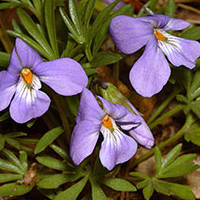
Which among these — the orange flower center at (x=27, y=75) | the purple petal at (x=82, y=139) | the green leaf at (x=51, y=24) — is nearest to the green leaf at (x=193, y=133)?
the purple petal at (x=82, y=139)

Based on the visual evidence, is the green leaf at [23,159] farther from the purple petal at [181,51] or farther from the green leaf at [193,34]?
the green leaf at [193,34]

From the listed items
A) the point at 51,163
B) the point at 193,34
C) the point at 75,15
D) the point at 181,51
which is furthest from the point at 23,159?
the point at 193,34

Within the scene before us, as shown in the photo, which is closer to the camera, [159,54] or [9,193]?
[159,54]

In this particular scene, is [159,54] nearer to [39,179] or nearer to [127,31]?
[127,31]

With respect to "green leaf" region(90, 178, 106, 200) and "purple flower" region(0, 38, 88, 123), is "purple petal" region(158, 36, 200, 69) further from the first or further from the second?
"green leaf" region(90, 178, 106, 200)

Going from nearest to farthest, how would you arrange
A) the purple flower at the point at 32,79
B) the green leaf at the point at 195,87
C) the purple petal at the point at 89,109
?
the purple petal at the point at 89,109
the purple flower at the point at 32,79
the green leaf at the point at 195,87

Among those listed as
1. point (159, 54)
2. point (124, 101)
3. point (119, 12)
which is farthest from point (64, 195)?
point (119, 12)

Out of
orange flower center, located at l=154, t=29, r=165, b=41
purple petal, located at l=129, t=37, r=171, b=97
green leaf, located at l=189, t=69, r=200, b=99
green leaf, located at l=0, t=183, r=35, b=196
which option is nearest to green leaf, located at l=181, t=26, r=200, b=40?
green leaf, located at l=189, t=69, r=200, b=99
